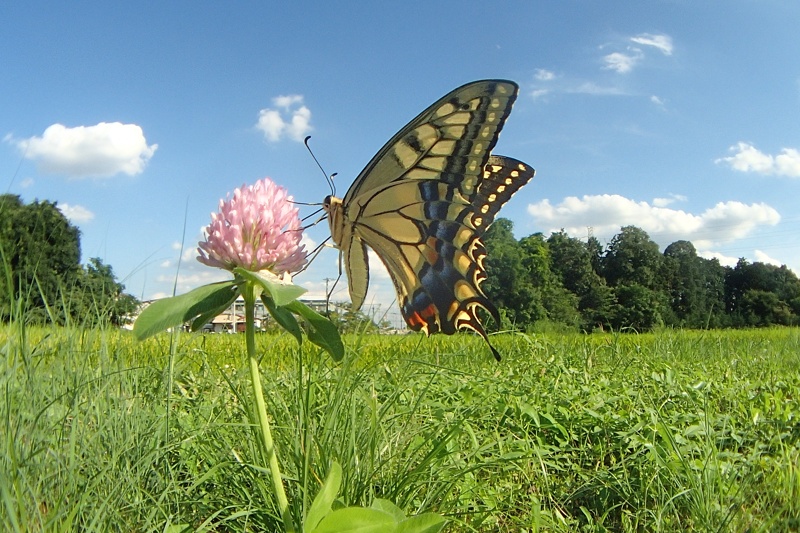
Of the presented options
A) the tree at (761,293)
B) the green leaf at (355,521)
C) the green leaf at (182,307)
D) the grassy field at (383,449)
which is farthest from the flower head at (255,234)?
the tree at (761,293)

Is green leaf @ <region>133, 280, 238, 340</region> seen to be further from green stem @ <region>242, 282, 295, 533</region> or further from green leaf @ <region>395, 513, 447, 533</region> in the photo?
green leaf @ <region>395, 513, 447, 533</region>

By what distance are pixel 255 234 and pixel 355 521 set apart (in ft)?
2.09

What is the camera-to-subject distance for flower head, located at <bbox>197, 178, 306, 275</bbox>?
1346 millimetres

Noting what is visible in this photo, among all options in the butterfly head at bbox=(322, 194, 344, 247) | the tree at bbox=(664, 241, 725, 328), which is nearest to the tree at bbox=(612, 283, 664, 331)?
the tree at bbox=(664, 241, 725, 328)

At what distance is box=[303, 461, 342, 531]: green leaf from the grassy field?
33 cm

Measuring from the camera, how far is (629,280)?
4772cm

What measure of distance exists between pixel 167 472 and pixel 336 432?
1.60 feet

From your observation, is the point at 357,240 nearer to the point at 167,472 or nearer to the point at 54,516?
the point at 167,472

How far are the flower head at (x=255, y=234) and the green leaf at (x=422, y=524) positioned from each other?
0.60 metres

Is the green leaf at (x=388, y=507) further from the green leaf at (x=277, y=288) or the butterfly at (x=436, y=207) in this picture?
the butterfly at (x=436, y=207)

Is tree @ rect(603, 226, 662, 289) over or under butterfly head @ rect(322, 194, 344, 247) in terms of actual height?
over

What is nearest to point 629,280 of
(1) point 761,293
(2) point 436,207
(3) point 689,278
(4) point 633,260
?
(4) point 633,260

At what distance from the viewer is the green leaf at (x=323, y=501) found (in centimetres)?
109

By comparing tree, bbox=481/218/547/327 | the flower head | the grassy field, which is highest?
tree, bbox=481/218/547/327
